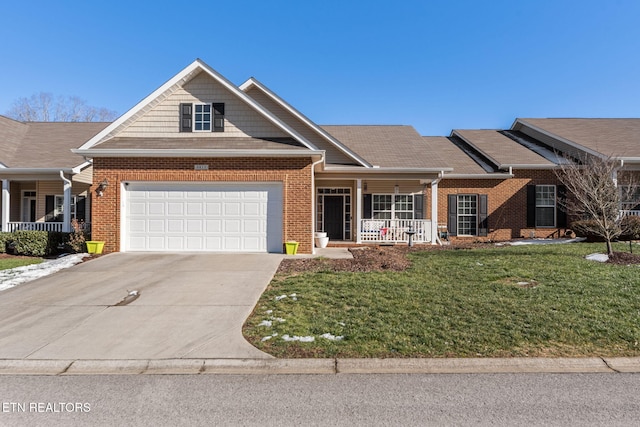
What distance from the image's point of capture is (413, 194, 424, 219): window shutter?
15.9 metres

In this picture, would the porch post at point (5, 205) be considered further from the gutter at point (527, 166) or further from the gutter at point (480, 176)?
the gutter at point (527, 166)

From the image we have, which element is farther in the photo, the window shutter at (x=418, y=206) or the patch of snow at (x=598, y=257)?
the window shutter at (x=418, y=206)

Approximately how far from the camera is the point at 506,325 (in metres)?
5.18

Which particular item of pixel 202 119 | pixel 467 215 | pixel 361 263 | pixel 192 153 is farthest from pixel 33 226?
pixel 467 215

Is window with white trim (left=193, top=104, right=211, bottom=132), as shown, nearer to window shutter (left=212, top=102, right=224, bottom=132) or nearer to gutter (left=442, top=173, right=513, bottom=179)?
window shutter (left=212, top=102, right=224, bottom=132)

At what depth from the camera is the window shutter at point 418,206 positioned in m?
15.9

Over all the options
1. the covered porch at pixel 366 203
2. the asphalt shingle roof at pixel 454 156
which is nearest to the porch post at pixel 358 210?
the covered porch at pixel 366 203

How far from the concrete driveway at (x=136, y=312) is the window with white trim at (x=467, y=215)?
10253 millimetres

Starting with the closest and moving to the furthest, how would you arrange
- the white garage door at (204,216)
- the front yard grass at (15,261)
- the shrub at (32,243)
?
1. the front yard grass at (15,261)
2. the white garage door at (204,216)
3. the shrub at (32,243)

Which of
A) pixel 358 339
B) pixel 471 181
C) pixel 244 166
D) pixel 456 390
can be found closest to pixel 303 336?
pixel 358 339

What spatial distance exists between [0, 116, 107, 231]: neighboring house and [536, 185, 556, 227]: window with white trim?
62.1ft

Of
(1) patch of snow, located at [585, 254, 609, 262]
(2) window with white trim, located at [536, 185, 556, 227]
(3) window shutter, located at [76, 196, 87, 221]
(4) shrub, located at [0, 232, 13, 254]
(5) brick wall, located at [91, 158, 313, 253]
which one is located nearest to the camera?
(1) patch of snow, located at [585, 254, 609, 262]

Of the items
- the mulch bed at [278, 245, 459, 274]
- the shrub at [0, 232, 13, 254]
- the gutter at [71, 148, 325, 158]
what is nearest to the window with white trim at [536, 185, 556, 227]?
the mulch bed at [278, 245, 459, 274]

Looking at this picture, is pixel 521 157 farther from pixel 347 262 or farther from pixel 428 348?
pixel 428 348
